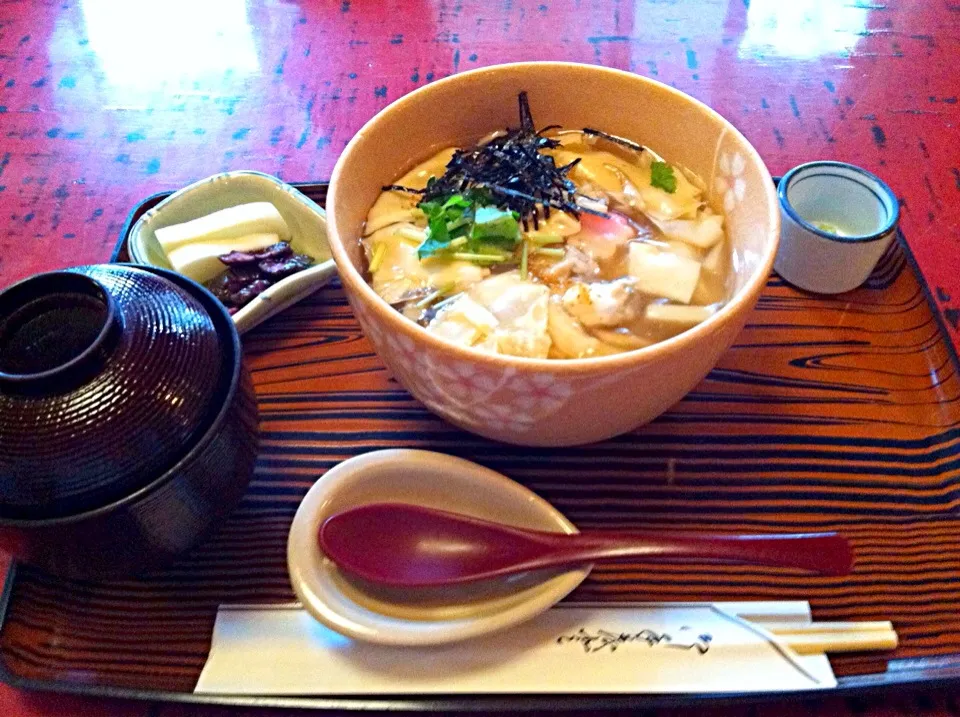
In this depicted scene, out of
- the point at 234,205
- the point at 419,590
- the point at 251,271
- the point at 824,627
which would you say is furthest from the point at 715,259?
the point at 234,205

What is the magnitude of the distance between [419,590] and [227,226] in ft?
2.91

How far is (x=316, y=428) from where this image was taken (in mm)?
1191

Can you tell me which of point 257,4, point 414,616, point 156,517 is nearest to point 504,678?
point 414,616

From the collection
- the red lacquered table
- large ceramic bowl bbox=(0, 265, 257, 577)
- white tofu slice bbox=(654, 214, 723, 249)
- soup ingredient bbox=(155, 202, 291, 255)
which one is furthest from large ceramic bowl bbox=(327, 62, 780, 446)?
the red lacquered table

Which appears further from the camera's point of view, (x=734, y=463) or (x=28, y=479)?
(x=734, y=463)

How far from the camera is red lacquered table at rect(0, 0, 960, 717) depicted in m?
1.70

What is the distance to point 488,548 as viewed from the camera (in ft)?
3.16

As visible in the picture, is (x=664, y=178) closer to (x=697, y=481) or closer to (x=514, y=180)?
(x=514, y=180)

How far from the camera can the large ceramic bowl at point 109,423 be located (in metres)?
0.85

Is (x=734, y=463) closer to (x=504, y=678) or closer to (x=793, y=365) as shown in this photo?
(x=793, y=365)

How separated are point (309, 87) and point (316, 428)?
1258mm

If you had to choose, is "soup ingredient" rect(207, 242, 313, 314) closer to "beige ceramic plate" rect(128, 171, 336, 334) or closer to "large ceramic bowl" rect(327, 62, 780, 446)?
"beige ceramic plate" rect(128, 171, 336, 334)

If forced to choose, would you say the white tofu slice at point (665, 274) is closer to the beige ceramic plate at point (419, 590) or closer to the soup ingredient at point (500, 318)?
the soup ingredient at point (500, 318)

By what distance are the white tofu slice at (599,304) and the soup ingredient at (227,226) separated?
70cm
